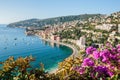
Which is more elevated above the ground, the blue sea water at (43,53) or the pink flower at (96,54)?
the pink flower at (96,54)

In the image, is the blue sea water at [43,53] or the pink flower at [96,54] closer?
the pink flower at [96,54]

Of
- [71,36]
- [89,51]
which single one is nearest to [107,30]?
[71,36]

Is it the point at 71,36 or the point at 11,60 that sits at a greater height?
the point at 11,60

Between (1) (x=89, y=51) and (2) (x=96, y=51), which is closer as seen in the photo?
(2) (x=96, y=51)

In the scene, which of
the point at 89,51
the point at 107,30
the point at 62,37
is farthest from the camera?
the point at 62,37

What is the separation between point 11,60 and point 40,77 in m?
1.12

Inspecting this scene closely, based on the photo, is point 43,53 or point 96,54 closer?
point 96,54

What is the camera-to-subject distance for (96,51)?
8461mm

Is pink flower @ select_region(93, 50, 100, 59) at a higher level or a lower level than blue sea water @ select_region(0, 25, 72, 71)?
higher

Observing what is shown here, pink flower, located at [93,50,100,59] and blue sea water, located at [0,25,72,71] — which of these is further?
blue sea water, located at [0,25,72,71]

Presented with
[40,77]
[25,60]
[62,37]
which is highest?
[25,60]

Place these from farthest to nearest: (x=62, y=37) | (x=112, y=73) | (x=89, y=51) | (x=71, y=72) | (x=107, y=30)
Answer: (x=62, y=37) → (x=107, y=30) → (x=89, y=51) → (x=71, y=72) → (x=112, y=73)

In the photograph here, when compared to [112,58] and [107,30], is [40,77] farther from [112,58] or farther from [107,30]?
[107,30]

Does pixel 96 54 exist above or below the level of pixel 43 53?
above
